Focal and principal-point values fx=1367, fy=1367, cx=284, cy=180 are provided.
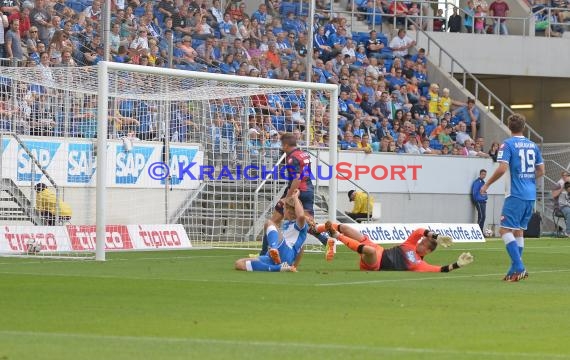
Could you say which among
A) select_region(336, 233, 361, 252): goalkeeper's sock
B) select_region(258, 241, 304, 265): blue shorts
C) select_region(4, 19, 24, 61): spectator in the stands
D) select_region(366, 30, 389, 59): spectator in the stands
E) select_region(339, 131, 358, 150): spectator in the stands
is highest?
select_region(366, 30, 389, 59): spectator in the stands

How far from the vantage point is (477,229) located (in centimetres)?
3325

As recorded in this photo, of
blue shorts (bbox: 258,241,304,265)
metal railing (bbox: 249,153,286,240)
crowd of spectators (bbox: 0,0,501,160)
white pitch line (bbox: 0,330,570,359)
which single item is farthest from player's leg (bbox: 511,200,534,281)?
crowd of spectators (bbox: 0,0,501,160)

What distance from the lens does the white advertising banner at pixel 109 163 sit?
2711 centimetres

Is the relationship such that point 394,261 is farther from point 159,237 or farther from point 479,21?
point 479,21

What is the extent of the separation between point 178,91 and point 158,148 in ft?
7.20

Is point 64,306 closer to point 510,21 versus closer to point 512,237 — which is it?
point 512,237

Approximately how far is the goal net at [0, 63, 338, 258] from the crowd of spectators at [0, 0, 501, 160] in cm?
5

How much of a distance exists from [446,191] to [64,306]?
25.5 m

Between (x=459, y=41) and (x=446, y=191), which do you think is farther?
(x=459, y=41)

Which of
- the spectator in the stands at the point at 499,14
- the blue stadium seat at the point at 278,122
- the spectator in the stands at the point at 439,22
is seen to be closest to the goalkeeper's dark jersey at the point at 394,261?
the blue stadium seat at the point at 278,122

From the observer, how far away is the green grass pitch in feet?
32.2

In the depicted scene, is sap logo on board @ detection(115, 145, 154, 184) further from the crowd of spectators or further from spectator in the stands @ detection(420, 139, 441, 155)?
spectator in the stands @ detection(420, 139, 441, 155)

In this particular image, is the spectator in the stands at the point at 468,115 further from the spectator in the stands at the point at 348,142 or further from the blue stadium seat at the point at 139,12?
the blue stadium seat at the point at 139,12

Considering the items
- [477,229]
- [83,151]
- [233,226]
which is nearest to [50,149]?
[83,151]
